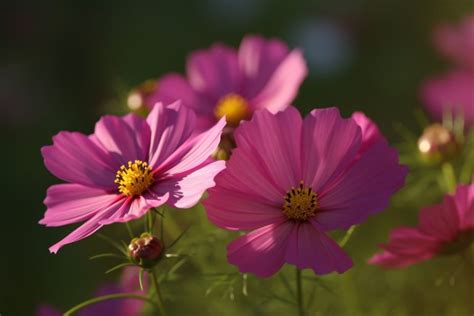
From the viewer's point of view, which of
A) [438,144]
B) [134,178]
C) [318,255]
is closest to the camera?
[318,255]

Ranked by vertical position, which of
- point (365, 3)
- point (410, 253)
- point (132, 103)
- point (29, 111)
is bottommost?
point (365, 3)

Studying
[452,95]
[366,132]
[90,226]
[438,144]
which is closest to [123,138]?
[90,226]

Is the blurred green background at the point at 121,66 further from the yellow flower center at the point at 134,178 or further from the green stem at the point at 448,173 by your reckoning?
the yellow flower center at the point at 134,178

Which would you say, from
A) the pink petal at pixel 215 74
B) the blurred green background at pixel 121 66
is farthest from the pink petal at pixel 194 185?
the blurred green background at pixel 121 66

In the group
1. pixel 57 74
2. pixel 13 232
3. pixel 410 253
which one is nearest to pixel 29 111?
pixel 57 74

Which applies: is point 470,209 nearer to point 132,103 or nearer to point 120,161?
point 120,161

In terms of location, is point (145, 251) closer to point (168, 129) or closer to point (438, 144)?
point (168, 129)
